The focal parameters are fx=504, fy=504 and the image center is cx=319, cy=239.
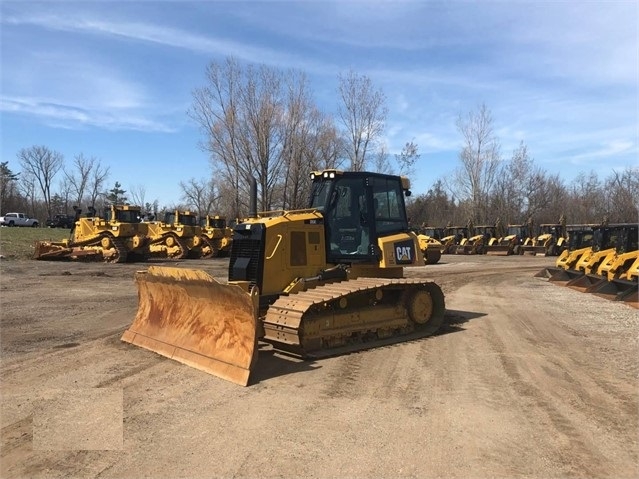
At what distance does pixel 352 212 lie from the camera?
342 inches

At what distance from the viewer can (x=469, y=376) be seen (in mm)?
6133

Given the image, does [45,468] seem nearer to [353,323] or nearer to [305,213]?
[353,323]

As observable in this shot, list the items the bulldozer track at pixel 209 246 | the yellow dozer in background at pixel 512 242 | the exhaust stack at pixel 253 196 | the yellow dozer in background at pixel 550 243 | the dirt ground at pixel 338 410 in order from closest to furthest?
the dirt ground at pixel 338 410, the exhaust stack at pixel 253 196, the bulldozer track at pixel 209 246, the yellow dozer in background at pixel 550 243, the yellow dozer in background at pixel 512 242

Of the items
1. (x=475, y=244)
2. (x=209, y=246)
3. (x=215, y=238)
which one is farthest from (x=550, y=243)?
(x=209, y=246)

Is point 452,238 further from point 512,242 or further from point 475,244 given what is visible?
point 512,242

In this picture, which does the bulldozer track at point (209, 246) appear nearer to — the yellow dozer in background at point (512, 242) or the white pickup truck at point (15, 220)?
the yellow dozer in background at point (512, 242)

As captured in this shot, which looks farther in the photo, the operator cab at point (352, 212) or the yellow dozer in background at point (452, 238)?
the yellow dozer in background at point (452, 238)

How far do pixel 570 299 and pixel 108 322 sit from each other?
36.9 ft

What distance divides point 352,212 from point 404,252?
3.89 feet

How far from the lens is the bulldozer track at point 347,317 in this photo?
693cm

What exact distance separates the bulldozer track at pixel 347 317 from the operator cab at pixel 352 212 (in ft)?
2.04

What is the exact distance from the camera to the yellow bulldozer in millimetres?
30422

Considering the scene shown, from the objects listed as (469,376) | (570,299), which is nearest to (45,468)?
(469,376)

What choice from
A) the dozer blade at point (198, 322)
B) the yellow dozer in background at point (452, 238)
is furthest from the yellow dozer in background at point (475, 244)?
the dozer blade at point (198, 322)
